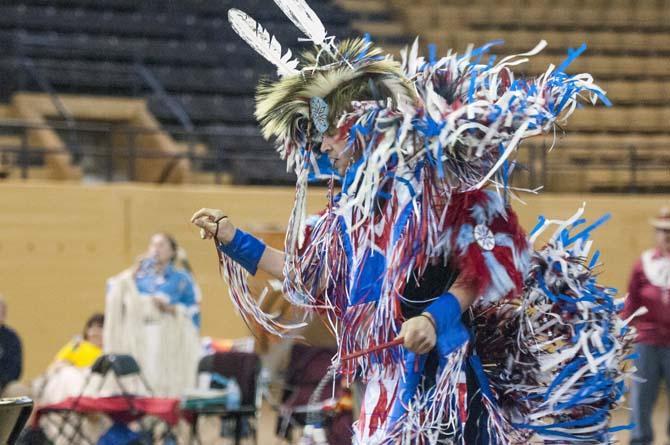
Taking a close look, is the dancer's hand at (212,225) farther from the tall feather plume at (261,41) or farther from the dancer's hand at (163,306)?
the dancer's hand at (163,306)

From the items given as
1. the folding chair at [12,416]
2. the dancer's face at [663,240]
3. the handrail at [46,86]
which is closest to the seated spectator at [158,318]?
the dancer's face at [663,240]

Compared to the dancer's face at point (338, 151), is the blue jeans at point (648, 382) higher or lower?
lower

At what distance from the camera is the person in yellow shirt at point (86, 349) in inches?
286

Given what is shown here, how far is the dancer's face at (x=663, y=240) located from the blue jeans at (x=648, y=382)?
523 mm

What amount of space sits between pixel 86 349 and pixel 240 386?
0.96m

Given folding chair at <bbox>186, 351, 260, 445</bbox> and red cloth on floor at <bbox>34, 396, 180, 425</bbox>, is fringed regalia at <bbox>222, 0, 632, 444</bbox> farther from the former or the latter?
folding chair at <bbox>186, 351, 260, 445</bbox>

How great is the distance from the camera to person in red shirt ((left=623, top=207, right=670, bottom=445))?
677 centimetres

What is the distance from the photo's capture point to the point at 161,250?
783 centimetres

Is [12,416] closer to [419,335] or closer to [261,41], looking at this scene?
[261,41]

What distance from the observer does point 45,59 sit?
12.6 m

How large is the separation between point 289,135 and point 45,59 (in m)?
9.62

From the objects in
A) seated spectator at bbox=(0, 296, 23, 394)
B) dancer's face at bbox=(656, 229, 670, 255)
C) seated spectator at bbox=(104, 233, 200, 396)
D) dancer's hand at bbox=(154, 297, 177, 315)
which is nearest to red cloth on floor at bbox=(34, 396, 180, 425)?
seated spectator at bbox=(0, 296, 23, 394)

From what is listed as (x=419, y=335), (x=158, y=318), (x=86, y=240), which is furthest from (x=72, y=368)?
(x=419, y=335)

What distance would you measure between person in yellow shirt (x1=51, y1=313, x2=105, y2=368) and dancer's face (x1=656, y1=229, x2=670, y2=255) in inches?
121
